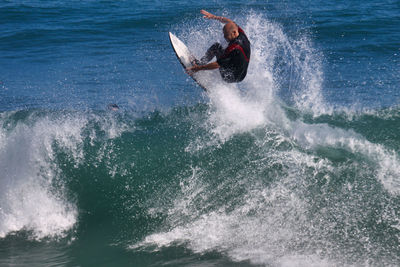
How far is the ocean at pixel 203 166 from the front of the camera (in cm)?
566

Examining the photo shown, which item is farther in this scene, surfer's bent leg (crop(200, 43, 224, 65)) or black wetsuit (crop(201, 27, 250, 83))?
surfer's bent leg (crop(200, 43, 224, 65))

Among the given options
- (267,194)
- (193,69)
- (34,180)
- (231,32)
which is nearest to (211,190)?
(267,194)

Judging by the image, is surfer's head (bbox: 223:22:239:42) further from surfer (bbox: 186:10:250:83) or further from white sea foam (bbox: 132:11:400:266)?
white sea foam (bbox: 132:11:400:266)

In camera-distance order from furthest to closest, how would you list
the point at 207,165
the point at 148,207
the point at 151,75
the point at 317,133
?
the point at 151,75, the point at 317,133, the point at 207,165, the point at 148,207

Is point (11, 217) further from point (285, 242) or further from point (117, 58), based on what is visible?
point (117, 58)

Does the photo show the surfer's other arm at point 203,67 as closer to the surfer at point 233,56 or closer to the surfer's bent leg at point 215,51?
the surfer at point 233,56

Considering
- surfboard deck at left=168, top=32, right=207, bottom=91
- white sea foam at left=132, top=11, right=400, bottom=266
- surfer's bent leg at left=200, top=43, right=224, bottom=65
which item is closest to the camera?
white sea foam at left=132, top=11, right=400, bottom=266

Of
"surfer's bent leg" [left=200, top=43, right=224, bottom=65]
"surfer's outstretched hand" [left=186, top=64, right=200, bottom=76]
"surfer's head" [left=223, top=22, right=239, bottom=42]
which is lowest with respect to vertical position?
"surfer's outstretched hand" [left=186, top=64, right=200, bottom=76]

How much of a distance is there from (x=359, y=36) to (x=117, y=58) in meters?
8.90

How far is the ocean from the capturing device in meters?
5.66

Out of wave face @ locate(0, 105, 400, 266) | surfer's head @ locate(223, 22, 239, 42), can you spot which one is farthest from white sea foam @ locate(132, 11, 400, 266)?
surfer's head @ locate(223, 22, 239, 42)

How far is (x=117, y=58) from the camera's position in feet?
46.1

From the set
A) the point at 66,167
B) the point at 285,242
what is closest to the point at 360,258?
the point at 285,242

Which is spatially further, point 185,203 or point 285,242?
point 185,203
